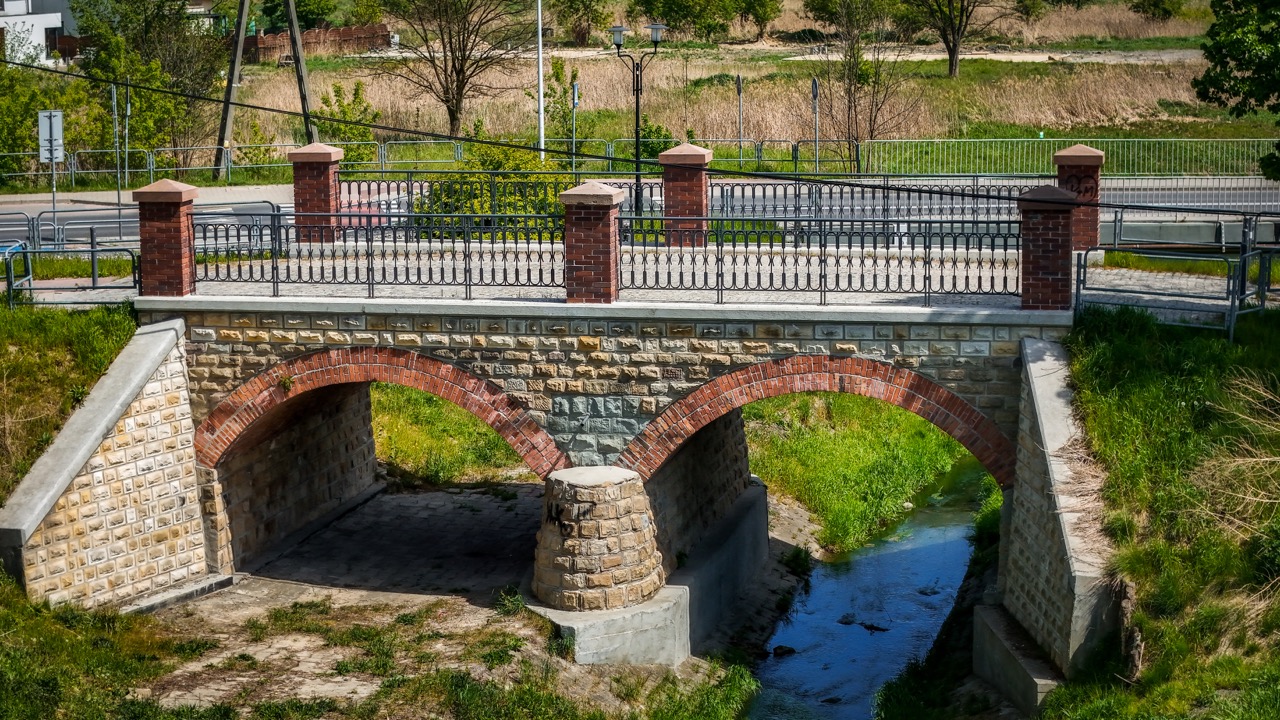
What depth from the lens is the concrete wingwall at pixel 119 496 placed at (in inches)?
670

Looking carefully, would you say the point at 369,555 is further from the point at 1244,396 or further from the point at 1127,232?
the point at 1127,232

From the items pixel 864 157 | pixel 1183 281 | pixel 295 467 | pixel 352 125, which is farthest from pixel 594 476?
pixel 352 125

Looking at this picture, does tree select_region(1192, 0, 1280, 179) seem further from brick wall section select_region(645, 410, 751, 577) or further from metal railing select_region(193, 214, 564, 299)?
metal railing select_region(193, 214, 564, 299)

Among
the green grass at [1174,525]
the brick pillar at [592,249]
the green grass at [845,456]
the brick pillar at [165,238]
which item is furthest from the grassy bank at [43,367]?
the green grass at [1174,525]

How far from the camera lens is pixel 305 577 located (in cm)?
1980

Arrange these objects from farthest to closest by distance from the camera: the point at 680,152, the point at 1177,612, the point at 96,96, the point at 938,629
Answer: the point at 96,96 → the point at 680,152 → the point at 938,629 → the point at 1177,612

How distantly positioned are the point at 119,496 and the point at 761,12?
159ft

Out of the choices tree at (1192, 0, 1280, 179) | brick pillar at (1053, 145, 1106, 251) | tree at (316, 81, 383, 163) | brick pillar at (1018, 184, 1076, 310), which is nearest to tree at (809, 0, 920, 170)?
tree at (316, 81, 383, 163)

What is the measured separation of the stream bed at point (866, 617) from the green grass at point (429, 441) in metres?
5.70

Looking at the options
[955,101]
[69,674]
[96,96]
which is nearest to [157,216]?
[69,674]

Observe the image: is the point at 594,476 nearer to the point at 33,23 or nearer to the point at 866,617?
the point at 866,617

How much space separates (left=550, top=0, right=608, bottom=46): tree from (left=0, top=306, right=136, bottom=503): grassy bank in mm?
41449

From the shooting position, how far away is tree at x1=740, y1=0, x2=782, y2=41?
206 ft

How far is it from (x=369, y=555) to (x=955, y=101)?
99.9 feet
